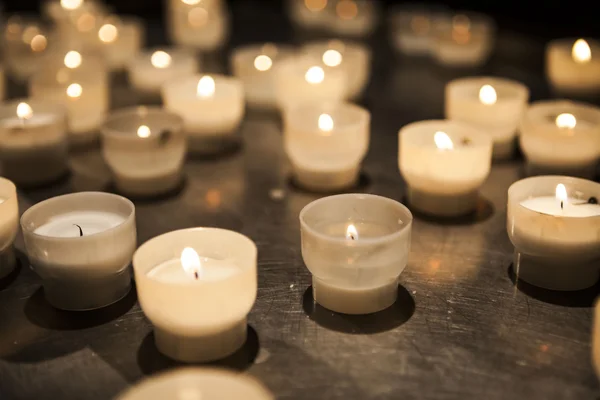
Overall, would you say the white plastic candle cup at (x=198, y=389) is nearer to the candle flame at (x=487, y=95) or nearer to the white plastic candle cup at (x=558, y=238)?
the white plastic candle cup at (x=558, y=238)

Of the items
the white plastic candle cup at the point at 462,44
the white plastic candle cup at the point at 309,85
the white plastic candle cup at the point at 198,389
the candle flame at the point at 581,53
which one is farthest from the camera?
the white plastic candle cup at the point at 462,44

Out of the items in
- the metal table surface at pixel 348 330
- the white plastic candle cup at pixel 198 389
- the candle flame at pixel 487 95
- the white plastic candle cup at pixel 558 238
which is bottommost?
the metal table surface at pixel 348 330

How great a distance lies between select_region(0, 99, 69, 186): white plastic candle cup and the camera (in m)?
1.51

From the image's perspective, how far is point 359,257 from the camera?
3.43ft

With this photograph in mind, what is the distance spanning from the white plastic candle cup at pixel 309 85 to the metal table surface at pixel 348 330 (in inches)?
14.6

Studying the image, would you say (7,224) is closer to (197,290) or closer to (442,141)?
(197,290)

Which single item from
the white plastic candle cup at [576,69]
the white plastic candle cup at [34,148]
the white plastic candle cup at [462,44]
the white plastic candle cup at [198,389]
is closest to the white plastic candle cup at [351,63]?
the white plastic candle cup at [462,44]

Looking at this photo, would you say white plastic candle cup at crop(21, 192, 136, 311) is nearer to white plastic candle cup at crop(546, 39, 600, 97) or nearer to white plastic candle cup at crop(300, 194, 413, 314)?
white plastic candle cup at crop(300, 194, 413, 314)

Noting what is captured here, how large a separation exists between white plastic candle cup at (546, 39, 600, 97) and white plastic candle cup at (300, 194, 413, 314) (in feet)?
3.28

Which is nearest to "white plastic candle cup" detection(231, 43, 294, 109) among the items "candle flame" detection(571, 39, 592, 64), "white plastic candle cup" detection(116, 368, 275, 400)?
"candle flame" detection(571, 39, 592, 64)

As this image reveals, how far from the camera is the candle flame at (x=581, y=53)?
1.90 meters

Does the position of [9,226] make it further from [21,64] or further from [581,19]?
[581,19]

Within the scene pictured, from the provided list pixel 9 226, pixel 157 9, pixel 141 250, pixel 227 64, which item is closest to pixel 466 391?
pixel 141 250

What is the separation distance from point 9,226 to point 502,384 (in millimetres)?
795
